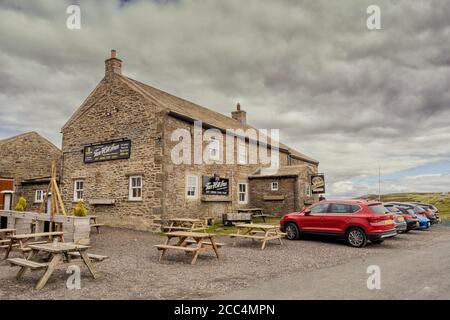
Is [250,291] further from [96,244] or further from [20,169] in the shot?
[20,169]

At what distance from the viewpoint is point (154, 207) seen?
17562 mm

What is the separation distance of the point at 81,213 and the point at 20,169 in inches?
586

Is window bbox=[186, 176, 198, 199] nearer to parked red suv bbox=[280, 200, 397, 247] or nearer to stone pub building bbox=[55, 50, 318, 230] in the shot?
stone pub building bbox=[55, 50, 318, 230]

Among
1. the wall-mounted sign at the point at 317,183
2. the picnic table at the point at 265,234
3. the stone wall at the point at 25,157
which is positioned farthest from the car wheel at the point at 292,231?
the stone wall at the point at 25,157

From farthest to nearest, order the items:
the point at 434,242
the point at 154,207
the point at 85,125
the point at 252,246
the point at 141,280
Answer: the point at 85,125 < the point at 154,207 < the point at 434,242 < the point at 252,246 < the point at 141,280

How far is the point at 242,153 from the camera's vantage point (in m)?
25.2

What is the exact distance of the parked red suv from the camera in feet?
41.5

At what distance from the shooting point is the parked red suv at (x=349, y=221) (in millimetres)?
12664

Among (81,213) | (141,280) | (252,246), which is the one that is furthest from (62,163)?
(141,280)

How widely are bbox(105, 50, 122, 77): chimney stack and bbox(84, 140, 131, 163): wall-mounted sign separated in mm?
4295

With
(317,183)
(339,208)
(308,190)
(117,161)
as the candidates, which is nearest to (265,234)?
(339,208)

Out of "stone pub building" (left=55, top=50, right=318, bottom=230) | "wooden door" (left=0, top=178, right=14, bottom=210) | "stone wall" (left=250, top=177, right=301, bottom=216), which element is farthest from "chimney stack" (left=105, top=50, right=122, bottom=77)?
"stone wall" (left=250, top=177, right=301, bottom=216)

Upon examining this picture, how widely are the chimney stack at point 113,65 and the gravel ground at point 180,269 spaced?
1070 cm

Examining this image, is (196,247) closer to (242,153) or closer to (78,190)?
(78,190)
